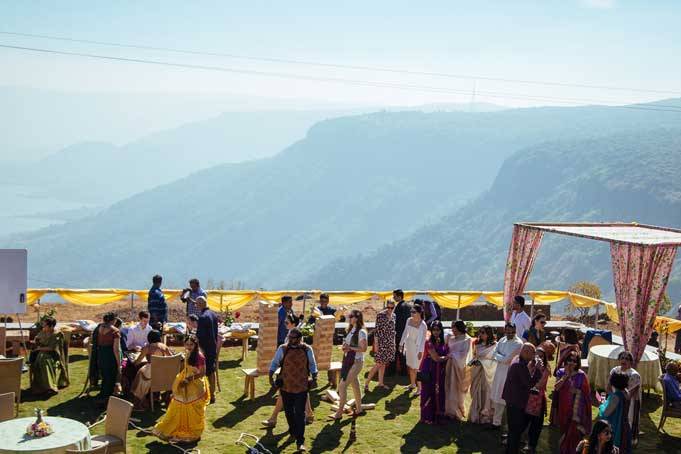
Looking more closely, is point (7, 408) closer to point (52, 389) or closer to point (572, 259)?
point (52, 389)

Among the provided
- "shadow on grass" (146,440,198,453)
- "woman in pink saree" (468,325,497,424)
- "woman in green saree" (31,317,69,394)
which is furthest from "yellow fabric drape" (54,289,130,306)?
"woman in pink saree" (468,325,497,424)

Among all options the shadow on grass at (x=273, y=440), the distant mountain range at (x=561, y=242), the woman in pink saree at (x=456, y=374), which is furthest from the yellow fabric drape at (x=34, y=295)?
the distant mountain range at (x=561, y=242)

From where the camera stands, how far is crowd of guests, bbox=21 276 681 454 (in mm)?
8656

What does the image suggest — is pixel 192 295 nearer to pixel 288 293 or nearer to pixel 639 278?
pixel 288 293

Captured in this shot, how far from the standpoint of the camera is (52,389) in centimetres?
1093

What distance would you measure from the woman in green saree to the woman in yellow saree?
8.63 feet

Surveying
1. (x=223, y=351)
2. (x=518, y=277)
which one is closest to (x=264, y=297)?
(x=223, y=351)

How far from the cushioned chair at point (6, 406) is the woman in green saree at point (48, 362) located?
2.81 m

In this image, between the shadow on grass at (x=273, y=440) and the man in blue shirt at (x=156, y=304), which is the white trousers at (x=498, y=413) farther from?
the man in blue shirt at (x=156, y=304)

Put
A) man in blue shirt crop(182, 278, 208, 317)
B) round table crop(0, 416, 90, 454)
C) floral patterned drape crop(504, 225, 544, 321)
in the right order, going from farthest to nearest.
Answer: floral patterned drape crop(504, 225, 544, 321) → man in blue shirt crop(182, 278, 208, 317) → round table crop(0, 416, 90, 454)

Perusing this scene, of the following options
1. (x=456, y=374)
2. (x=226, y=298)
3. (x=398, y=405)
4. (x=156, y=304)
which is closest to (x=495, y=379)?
(x=456, y=374)

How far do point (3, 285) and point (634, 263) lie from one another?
10.5m

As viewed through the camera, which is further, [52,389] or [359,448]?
[52,389]

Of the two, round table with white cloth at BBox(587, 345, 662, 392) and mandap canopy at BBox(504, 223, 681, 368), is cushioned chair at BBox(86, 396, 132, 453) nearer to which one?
mandap canopy at BBox(504, 223, 681, 368)
